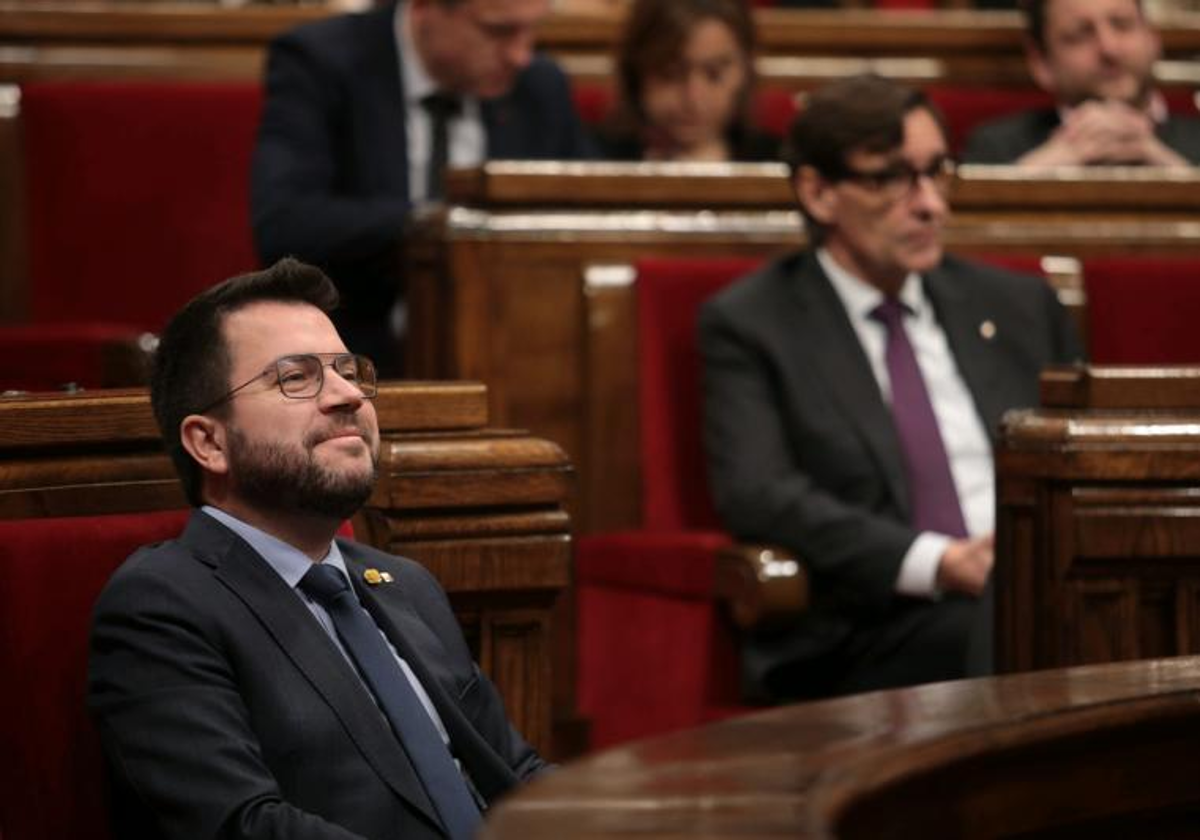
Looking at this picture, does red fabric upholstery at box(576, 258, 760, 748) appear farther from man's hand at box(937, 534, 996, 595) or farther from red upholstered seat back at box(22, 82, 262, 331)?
red upholstered seat back at box(22, 82, 262, 331)

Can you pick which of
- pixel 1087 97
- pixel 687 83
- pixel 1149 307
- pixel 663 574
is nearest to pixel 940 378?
pixel 1149 307

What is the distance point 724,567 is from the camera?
2.30 meters

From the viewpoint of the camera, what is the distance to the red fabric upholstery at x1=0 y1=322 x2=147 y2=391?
2586mm

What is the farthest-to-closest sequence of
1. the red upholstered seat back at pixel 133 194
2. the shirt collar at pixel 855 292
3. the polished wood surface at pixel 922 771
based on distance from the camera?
1. the red upholstered seat back at pixel 133 194
2. the shirt collar at pixel 855 292
3. the polished wood surface at pixel 922 771

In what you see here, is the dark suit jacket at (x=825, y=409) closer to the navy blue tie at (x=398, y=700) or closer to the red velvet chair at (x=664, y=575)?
the red velvet chair at (x=664, y=575)

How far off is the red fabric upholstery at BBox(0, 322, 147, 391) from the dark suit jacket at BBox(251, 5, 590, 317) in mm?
269

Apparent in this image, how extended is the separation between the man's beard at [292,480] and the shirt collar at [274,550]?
0.02 m

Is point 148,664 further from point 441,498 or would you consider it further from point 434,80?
point 434,80

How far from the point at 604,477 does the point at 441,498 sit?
90 cm

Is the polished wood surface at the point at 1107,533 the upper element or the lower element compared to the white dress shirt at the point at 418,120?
lower

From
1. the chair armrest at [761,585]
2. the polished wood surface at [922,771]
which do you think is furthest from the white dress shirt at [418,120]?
the polished wood surface at [922,771]

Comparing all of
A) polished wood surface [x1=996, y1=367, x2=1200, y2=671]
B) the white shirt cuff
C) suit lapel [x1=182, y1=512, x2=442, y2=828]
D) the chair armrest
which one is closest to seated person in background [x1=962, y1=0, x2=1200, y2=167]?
the white shirt cuff

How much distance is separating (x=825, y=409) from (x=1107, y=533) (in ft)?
1.85

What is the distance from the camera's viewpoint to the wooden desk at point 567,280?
2643 mm
